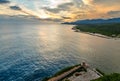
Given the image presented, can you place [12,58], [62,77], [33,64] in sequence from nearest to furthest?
[62,77] → [33,64] → [12,58]

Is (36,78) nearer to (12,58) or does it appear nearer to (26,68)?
(26,68)

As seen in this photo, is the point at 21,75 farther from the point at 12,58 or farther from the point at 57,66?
the point at 12,58

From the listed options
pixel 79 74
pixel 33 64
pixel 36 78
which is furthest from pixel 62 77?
pixel 33 64

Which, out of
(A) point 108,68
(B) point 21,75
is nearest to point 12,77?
(B) point 21,75

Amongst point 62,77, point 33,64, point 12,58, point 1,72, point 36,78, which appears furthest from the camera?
point 12,58

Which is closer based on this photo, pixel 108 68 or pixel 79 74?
pixel 79 74

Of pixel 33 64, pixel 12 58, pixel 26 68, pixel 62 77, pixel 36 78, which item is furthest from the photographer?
pixel 12 58

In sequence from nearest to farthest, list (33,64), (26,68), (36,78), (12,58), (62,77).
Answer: (62,77) < (36,78) < (26,68) < (33,64) < (12,58)

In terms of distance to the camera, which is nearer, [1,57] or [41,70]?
[41,70]
